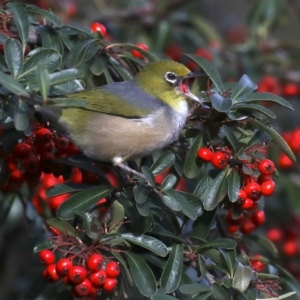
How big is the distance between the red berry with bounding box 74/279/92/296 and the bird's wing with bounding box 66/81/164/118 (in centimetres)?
90

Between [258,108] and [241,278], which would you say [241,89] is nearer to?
[258,108]

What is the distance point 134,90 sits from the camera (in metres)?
3.56

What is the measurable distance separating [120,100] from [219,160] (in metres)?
0.68

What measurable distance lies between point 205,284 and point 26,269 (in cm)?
217

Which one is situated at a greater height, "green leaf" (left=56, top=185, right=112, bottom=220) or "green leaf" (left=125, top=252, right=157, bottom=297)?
"green leaf" (left=56, top=185, right=112, bottom=220)

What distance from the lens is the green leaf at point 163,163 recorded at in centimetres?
301

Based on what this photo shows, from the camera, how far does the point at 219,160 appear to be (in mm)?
3041

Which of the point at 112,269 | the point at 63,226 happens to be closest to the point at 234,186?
the point at 112,269

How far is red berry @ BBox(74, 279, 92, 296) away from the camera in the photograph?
278cm

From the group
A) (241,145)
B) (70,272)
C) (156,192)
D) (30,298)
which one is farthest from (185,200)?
(30,298)

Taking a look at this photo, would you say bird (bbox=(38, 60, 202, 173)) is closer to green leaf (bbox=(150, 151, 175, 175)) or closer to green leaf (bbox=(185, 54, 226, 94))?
green leaf (bbox=(185, 54, 226, 94))

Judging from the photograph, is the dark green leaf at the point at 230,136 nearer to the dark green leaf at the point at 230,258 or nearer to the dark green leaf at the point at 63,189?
the dark green leaf at the point at 230,258

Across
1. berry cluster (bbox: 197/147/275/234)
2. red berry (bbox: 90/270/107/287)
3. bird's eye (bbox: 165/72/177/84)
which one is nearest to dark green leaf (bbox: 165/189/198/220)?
berry cluster (bbox: 197/147/275/234)

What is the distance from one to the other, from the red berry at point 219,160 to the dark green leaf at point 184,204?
0.23 m
